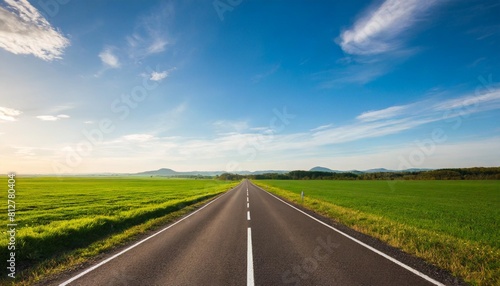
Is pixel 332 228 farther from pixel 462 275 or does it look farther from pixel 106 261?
pixel 106 261

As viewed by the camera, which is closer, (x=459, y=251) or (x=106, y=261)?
(x=106, y=261)

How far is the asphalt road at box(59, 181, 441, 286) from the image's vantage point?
5.29m

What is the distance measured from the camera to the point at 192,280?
17.3 feet

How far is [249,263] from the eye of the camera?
20.7ft

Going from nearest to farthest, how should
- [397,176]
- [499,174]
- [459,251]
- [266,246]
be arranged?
[459,251], [266,246], [499,174], [397,176]

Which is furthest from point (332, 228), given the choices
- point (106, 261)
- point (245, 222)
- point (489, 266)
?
point (106, 261)

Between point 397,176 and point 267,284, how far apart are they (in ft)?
390

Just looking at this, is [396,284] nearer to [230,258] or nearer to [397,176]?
[230,258]

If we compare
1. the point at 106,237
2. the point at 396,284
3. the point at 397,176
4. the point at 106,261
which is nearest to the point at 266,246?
the point at 396,284

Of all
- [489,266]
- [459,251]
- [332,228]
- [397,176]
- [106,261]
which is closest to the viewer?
[489,266]

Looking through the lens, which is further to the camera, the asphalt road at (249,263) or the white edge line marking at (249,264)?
the asphalt road at (249,263)

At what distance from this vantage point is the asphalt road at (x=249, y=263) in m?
5.29

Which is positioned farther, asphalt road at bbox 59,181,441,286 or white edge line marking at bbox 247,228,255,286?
asphalt road at bbox 59,181,441,286

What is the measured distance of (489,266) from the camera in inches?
247
